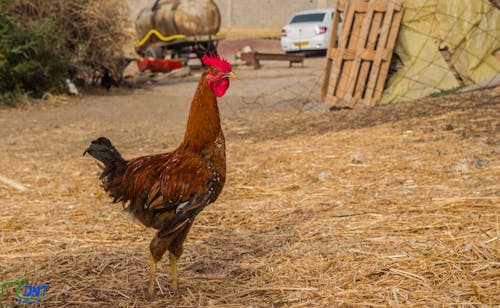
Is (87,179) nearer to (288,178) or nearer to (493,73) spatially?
(288,178)

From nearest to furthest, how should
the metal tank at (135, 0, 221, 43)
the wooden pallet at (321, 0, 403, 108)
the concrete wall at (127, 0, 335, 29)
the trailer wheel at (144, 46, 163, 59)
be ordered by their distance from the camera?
Result: 1. the wooden pallet at (321, 0, 403, 108)
2. the trailer wheel at (144, 46, 163, 59)
3. the metal tank at (135, 0, 221, 43)
4. the concrete wall at (127, 0, 335, 29)

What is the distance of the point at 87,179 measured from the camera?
19.9 ft

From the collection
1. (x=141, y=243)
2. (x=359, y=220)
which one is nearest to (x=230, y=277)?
(x=141, y=243)

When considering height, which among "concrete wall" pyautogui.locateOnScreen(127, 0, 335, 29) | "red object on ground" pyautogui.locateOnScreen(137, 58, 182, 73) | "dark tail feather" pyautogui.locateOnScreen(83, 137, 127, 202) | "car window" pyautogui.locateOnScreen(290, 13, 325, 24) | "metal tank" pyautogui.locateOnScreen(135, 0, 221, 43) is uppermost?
"dark tail feather" pyautogui.locateOnScreen(83, 137, 127, 202)

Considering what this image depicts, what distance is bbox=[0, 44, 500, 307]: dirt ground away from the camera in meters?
3.39

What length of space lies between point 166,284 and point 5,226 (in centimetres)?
178

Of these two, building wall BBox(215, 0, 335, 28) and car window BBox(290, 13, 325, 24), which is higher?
car window BBox(290, 13, 325, 24)

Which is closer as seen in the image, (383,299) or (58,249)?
(383,299)

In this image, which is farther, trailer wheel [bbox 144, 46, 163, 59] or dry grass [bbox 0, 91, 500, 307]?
trailer wheel [bbox 144, 46, 163, 59]

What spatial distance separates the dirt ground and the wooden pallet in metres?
1.58

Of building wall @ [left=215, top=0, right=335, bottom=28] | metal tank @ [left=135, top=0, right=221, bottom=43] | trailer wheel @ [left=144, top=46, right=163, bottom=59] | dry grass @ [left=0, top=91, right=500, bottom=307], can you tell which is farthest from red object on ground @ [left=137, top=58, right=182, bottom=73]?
building wall @ [left=215, top=0, right=335, bottom=28]

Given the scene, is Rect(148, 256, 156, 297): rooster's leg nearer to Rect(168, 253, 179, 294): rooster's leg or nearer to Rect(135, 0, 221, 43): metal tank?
Rect(168, 253, 179, 294): rooster's leg

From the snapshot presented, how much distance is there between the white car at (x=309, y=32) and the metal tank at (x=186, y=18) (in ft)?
11.3

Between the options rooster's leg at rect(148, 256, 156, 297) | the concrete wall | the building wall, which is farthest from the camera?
the building wall
